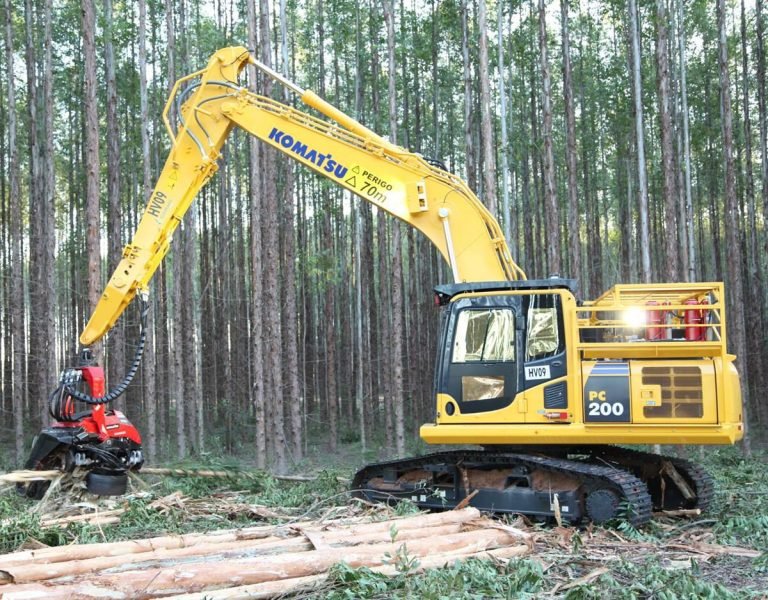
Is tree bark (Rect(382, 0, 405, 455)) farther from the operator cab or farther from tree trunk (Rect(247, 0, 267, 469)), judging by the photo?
the operator cab

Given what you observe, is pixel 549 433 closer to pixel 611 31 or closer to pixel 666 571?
pixel 666 571

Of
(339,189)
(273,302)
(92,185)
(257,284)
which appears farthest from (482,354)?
(339,189)

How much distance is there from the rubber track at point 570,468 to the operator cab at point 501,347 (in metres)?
0.47

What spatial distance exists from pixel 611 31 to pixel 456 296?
2559cm

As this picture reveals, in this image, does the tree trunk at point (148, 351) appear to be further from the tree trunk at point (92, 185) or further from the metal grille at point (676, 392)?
the metal grille at point (676, 392)

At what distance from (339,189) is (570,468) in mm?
21503

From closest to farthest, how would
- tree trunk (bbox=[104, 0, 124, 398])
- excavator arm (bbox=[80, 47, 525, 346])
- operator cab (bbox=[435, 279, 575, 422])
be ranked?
operator cab (bbox=[435, 279, 575, 422]), excavator arm (bbox=[80, 47, 525, 346]), tree trunk (bbox=[104, 0, 124, 398])

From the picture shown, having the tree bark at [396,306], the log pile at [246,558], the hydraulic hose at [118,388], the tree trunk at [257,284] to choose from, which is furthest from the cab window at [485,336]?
the tree bark at [396,306]

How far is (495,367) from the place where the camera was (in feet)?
29.6

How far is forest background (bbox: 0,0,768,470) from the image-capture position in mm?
19078

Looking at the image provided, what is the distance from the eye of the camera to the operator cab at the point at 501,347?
29.0 feet

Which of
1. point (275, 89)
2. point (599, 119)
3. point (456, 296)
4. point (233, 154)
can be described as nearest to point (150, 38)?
point (275, 89)

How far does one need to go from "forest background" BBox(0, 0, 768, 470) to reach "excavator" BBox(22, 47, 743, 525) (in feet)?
19.5

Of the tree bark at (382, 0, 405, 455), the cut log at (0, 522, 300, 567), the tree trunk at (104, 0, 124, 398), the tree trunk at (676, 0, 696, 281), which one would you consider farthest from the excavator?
the tree trunk at (676, 0, 696, 281)
